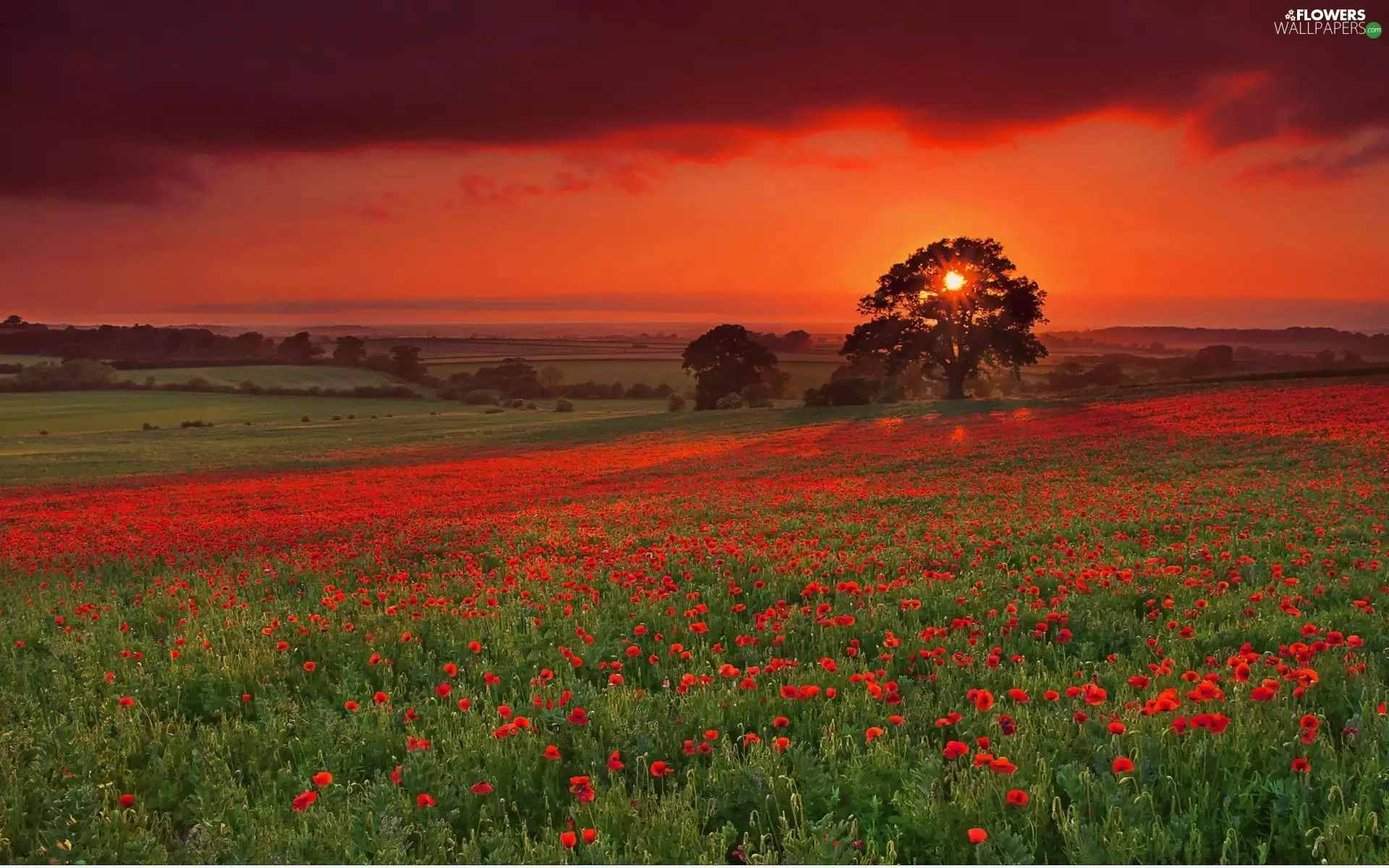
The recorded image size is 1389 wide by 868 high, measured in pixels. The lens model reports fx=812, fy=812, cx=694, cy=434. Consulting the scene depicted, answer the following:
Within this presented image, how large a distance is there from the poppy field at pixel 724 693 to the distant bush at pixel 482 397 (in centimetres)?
8383

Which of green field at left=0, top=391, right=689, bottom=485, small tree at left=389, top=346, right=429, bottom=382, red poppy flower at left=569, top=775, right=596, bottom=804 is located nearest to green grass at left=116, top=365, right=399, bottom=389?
small tree at left=389, top=346, right=429, bottom=382

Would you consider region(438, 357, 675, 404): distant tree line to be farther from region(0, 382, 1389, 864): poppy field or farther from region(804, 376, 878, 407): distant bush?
region(0, 382, 1389, 864): poppy field

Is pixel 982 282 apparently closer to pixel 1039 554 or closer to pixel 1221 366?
pixel 1221 366

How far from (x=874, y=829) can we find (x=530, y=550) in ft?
28.3

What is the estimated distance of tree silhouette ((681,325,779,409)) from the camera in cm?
8312

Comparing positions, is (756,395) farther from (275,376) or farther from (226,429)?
(275,376)

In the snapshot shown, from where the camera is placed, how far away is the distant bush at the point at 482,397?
9594 cm

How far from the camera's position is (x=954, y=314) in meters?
59.1

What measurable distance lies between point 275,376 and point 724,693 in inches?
4421

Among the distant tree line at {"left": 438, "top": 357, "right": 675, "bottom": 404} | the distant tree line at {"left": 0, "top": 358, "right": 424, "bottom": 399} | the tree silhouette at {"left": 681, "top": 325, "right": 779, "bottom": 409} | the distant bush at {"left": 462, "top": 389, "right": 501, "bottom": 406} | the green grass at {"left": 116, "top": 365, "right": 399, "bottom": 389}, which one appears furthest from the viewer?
the distant tree line at {"left": 438, "top": 357, "right": 675, "bottom": 404}

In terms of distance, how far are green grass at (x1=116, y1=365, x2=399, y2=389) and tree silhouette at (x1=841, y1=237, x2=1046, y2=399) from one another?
69.1 meters

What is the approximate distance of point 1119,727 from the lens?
12.5 ft

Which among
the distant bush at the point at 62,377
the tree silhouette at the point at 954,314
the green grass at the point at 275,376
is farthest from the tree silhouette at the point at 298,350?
the tree silhouette at the point at 954,314

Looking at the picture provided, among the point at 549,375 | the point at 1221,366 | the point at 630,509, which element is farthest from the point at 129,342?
the point at 1221,366
